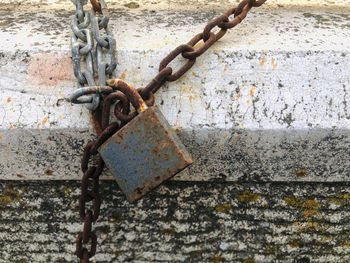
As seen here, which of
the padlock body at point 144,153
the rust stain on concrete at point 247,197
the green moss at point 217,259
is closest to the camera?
the padlock body at point 144,153

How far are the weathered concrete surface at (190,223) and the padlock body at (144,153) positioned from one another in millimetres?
265

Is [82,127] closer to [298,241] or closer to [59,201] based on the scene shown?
[59,201]

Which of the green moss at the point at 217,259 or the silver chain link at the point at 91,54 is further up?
the silver chain link at the point at 91,54

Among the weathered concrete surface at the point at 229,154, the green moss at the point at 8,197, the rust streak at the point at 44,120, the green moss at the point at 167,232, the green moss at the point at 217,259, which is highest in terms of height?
the rust streak at the point at 44,120

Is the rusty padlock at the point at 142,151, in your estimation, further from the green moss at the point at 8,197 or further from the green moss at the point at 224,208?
the green moss at the point at 8,197

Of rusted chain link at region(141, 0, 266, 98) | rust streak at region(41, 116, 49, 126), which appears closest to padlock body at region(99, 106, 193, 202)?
rusted chain link at region(141, 0, 266, 98)

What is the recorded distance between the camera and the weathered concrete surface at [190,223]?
1.25 m

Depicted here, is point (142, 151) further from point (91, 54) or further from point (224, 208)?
point (224, 208)

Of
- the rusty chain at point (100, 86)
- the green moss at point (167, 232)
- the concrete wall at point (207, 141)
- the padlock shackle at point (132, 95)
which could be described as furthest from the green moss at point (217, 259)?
the padlock shackle at point (132, 95)

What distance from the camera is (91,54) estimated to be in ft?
3.49

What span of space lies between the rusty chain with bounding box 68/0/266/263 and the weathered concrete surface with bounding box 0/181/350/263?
21 centimetres

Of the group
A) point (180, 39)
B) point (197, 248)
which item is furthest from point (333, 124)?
point (197, 248)

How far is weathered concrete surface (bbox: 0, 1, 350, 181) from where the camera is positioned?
107 cm

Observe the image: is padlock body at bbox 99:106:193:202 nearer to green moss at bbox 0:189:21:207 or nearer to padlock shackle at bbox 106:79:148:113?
padlock shackle at bbox 106:79:148:113
